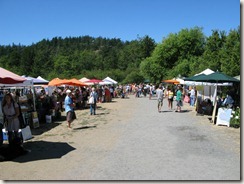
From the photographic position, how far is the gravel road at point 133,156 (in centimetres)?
627

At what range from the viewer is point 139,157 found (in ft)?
25.1

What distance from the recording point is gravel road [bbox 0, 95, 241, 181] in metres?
6.27

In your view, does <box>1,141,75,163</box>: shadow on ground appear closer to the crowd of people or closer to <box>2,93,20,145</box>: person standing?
<box>2,93,20,145</box>: person standing

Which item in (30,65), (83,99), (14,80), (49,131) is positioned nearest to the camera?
(14,80)

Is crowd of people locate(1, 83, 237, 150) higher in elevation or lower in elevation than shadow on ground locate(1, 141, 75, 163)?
higher

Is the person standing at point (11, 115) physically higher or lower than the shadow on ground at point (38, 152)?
higher

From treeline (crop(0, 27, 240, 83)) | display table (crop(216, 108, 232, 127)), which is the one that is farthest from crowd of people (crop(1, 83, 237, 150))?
treeline (crop(0, 27, 240, 83))

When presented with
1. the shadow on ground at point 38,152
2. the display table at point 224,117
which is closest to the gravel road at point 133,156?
the shadow on ground at point 38,152

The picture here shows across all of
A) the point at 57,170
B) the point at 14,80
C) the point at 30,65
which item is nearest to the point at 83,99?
the point at 14,80

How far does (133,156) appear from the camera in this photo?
777cm

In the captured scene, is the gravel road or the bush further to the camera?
the bush

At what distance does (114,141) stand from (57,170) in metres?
3.39

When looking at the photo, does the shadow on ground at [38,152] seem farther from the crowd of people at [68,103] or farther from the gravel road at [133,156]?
the crowd of people at [68,103]

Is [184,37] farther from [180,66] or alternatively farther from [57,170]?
[57,170]
